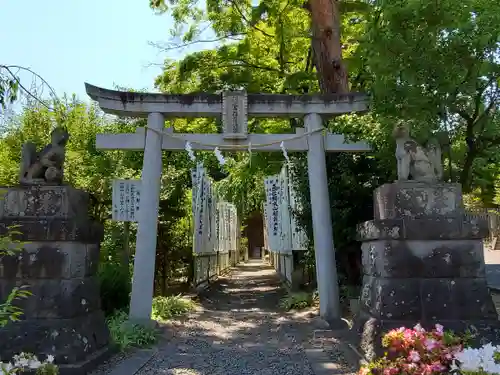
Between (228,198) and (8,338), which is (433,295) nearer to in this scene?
(8,338)

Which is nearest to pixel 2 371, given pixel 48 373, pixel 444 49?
pixel 48 373

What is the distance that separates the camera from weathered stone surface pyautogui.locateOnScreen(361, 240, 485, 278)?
554 centimetres

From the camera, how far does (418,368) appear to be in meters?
3.44

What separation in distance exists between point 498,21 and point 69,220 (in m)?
6.16

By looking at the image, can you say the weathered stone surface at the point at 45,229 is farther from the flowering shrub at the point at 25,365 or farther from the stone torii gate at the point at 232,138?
the stone torii gate at the point at 232,138

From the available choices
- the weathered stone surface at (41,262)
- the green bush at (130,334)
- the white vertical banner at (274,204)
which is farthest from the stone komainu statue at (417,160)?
the white vertical banner at (274,204)

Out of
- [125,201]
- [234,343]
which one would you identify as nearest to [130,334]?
[234,343]

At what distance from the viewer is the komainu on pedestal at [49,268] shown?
564 centimetres

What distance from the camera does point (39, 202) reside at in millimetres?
6035

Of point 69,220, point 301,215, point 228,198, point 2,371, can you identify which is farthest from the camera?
point 228,198

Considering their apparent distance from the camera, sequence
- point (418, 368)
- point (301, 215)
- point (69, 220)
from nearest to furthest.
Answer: point (418, 368) → point (69, 220) → point (301, 215)

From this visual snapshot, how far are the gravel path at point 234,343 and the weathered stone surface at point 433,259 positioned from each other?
1.86 m

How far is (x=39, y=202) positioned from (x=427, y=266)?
15.9 feet

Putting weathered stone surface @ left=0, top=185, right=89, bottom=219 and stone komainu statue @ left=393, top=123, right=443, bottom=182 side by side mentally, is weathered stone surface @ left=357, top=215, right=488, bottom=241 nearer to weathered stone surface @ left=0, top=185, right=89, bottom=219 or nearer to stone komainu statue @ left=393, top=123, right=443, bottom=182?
stone komainu statue @ left=393, top=123, right=443, bottom=182
